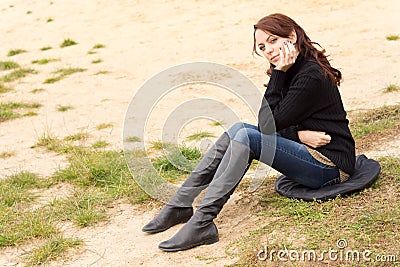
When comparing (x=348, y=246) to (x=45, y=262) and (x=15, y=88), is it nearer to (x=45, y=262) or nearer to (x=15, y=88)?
(x=45, y=262)

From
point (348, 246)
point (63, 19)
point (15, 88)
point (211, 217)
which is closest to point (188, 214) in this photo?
point (211, 217)

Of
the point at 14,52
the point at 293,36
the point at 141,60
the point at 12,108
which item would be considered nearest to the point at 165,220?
the point at 293,36

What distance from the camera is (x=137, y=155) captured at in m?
5.03

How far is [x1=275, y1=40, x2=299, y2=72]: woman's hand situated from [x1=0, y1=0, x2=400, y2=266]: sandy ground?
943 mm

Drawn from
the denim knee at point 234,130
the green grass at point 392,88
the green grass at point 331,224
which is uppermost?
the denim knee at point 234,130

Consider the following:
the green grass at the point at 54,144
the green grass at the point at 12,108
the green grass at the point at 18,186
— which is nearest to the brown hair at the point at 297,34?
the green grass at the point at 18,186

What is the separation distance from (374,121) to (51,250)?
302 cm

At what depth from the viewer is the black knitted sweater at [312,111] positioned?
316 centimetres

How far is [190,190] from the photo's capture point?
345 cm

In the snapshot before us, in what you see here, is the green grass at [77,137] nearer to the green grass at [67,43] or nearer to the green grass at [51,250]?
the green grass at [51,250]

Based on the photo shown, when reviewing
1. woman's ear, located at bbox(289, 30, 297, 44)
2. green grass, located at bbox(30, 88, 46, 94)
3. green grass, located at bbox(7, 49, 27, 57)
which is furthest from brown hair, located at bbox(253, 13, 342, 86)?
green grass, located at bbox(7, 49, 27, 57)

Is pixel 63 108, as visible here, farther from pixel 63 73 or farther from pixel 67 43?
pixel 67 43

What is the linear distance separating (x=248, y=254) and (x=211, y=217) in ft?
1.17

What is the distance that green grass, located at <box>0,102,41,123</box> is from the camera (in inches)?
271
